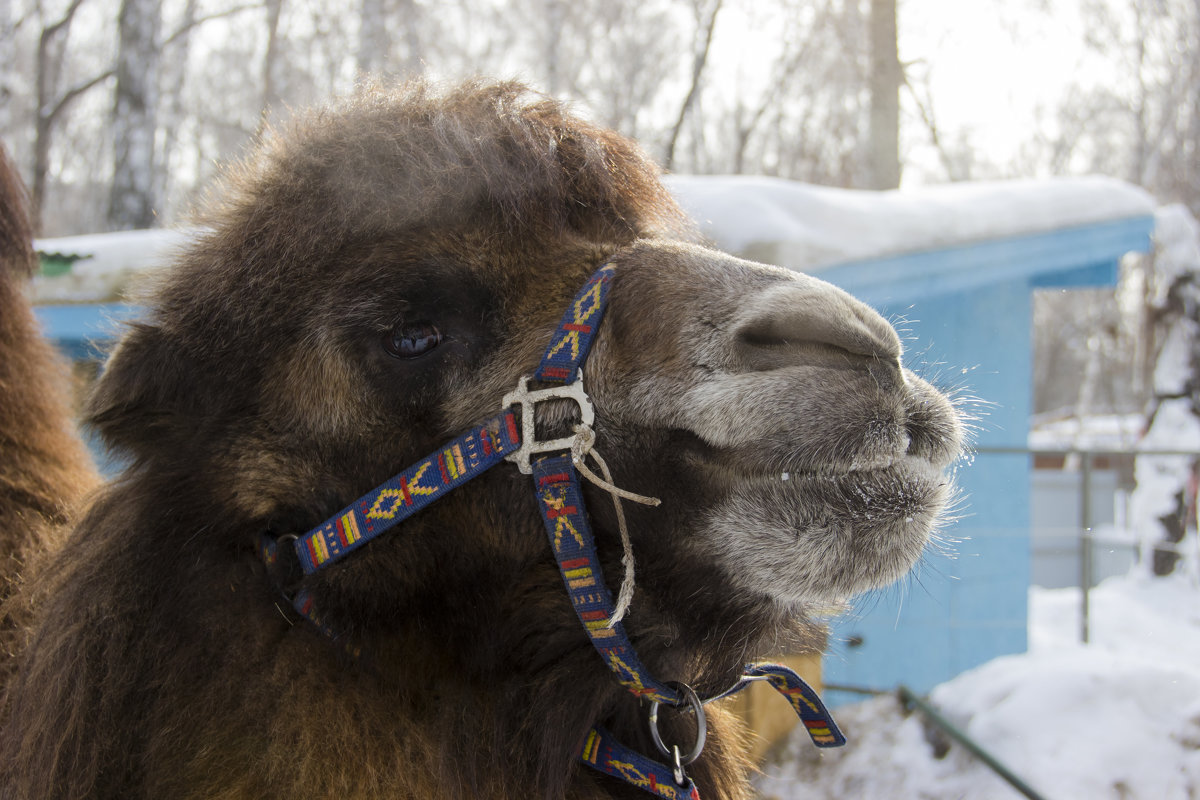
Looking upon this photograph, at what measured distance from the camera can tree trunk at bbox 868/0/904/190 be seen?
27.8 feet

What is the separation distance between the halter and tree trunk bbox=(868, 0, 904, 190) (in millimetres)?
7459

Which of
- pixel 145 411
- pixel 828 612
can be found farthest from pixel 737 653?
pixel 145 411

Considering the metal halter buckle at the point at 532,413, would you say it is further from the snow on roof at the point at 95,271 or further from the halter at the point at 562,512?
the snow on roof at the point at 95,271

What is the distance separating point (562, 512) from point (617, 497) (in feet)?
0.36

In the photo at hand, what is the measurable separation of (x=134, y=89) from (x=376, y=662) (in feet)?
26.0

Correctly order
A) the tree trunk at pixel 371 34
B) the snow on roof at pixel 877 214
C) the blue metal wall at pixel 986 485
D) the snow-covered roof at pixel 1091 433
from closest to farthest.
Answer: the snow on roof at pixel 877 214 < the blue metal wall at pixel 986 485 < the tree trunk at pixel 371 34 < the snow-covered roof at pixel 1091 433

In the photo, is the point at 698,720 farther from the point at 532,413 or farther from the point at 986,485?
the point at 986,485

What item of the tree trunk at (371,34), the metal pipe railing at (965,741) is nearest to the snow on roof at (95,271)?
the metal pipe railing at (965,741)

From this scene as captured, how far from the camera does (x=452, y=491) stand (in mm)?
1704

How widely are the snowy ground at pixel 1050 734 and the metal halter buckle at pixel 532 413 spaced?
6.14ft

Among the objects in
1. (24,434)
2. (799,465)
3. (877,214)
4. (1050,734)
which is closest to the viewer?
(799,465)

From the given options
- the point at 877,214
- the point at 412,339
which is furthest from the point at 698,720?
the point at 877,214

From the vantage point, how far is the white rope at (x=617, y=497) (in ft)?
5.05

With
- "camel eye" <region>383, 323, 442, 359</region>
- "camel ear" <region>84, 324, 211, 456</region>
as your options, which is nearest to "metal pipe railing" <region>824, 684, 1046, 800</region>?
"camel eye" <region>383, 323, 442, 359</region>
